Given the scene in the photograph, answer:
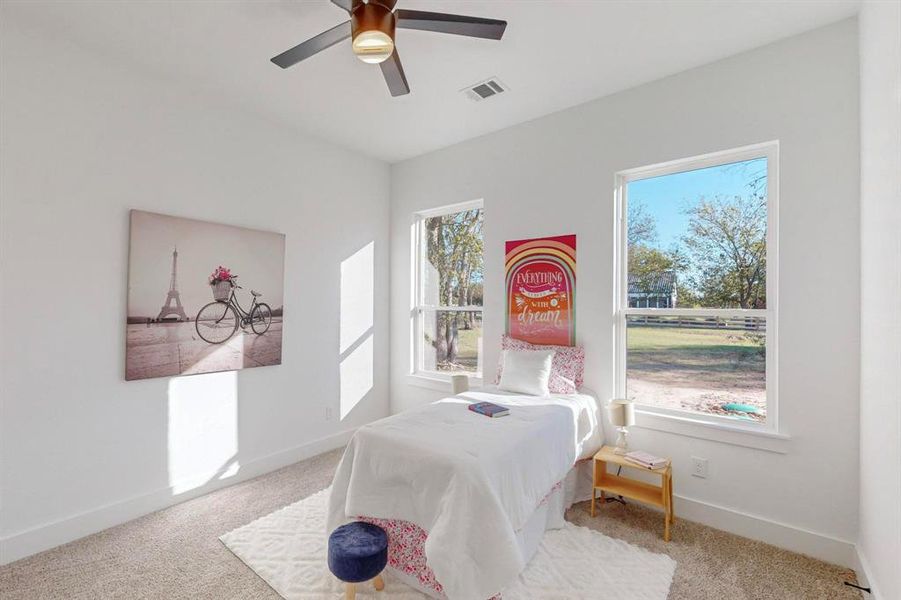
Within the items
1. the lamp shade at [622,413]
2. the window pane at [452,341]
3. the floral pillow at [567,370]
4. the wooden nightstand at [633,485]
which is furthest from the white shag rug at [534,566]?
the window pane at [452,341]

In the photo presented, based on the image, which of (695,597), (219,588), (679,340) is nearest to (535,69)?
(679,340)

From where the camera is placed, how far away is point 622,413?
8.87 feet

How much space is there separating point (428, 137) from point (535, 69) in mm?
1356

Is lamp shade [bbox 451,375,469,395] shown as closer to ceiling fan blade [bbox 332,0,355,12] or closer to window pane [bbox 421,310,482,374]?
window pane [bbox 421,310,482,374]

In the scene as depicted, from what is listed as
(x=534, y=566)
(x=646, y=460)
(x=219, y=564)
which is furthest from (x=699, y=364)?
(x=219, y=564)

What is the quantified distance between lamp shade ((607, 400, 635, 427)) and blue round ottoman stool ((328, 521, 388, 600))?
1654mm

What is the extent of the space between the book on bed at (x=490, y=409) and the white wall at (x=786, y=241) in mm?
936

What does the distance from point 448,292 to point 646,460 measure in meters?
2.35

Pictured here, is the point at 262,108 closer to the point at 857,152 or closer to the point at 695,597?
the point at 857,152

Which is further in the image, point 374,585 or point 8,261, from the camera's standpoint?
point 8,261

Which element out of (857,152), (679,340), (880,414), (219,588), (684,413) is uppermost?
(857,152)

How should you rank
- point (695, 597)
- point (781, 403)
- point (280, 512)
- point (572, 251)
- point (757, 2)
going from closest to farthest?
point (695, 597), point (757, 2), point (781, 403), point (280, 512), point (572, 251)

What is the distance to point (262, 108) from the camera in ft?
10.7

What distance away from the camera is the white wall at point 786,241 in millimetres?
2232
